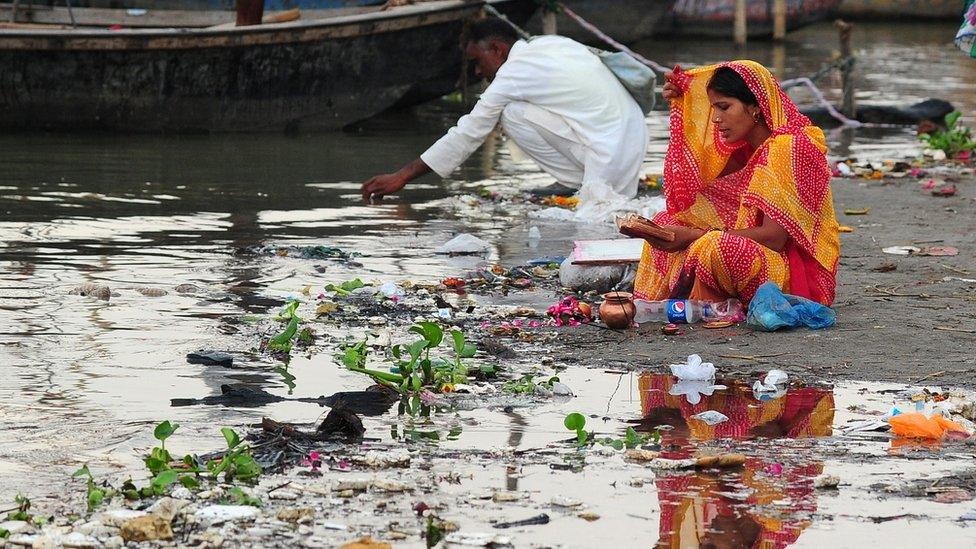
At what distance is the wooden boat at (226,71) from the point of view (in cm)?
1130

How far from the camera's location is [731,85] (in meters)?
5.16

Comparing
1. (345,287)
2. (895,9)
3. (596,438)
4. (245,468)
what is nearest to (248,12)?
(345,287)

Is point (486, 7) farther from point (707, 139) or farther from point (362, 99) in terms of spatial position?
point (707, 139)

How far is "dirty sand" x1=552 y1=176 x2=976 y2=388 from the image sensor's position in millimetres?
4719

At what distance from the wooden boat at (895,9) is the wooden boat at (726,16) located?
2.64 metres

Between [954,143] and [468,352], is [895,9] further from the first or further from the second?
[468,352]

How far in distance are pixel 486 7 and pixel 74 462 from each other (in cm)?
900

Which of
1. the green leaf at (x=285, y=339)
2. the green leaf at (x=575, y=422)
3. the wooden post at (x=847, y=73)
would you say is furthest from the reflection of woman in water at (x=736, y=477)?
the wooden post at (x=847, y=73)

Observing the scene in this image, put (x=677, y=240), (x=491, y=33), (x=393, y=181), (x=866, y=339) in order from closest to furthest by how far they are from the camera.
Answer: (x=866, y=339) < (x=677, y=240) < (x=393, y=181) < (x=491, y=33)

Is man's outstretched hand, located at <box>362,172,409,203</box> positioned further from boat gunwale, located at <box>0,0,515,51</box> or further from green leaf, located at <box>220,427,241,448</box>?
green leaf, located at <box>220,427,241,448</box>

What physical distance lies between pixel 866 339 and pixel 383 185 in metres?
3.34

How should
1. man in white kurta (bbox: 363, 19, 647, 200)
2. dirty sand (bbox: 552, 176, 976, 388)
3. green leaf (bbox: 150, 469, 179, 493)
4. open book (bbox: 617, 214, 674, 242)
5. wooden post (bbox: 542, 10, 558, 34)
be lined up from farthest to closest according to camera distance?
wooden post (bbox: 542, 10, 558, 34) → man in white kurta (bbox: 363, 19, 647, 200) → open book (bbox: 617, 214, 674, 242) → dirty sand (bbox: 552, 176, 976, 388) → green leaf (bbox: 150, 469, 179, 493)

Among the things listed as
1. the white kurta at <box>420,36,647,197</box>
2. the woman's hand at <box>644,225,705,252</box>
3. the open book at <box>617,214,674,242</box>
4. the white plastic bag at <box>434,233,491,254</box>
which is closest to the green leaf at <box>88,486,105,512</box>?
the open book at <box>617,214,674,242</box>

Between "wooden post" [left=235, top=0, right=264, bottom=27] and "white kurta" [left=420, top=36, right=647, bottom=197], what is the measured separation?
13.9 feet
